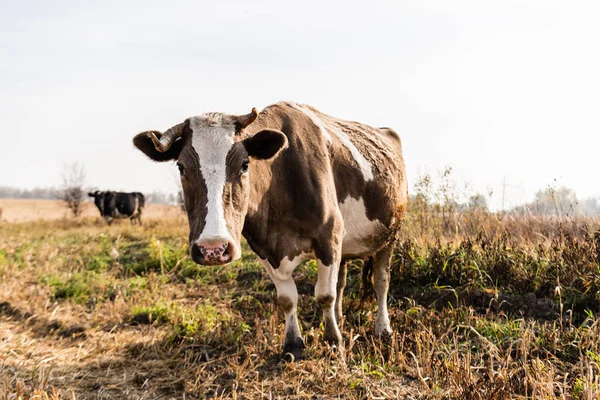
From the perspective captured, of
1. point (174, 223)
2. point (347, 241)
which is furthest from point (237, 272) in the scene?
point (174, 223)

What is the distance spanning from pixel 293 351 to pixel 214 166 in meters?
1.91

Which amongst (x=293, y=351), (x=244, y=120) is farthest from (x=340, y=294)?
(x=244, y=120)

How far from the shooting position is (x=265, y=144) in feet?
13.4

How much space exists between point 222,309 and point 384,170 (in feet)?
9.29

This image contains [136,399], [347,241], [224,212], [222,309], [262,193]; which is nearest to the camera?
[224,212]

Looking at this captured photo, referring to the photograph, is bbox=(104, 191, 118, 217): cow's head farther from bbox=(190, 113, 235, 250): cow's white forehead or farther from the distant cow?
bbox=(190, 113, 235, 250): cow's white forehead

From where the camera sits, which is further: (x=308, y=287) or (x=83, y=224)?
(x=83, y=224)

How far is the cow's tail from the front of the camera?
629cm

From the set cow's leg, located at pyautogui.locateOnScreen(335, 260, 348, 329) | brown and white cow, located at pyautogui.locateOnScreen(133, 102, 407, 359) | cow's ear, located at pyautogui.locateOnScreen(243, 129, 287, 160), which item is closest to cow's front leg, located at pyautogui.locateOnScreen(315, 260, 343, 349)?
brown and white cow, located at pyautogui.locateOnScreen(133, 102, 407, 359)

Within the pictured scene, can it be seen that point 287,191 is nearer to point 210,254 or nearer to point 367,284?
point 210,254

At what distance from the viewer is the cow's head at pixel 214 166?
3.47 meters

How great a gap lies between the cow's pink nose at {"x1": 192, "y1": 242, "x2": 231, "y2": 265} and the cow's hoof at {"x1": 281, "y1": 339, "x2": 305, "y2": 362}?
57.8 inches

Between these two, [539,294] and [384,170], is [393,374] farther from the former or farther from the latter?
[539,294]

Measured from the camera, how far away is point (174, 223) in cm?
1638
